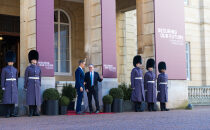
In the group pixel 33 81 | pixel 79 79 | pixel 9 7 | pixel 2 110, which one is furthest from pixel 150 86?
pixel 9 7

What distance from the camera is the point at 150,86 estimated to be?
535 inches

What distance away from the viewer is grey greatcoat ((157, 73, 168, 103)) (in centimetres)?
1377

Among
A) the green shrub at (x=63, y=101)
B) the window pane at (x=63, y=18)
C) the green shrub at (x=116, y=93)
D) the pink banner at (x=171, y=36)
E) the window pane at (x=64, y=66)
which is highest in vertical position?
the window pane at (x=63, y=18)

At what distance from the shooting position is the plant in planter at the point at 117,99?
1277cm

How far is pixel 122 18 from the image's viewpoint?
19297 mm

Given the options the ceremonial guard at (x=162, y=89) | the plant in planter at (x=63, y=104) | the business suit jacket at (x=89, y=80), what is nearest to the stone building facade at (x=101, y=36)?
the plant in planter at (x=63, y=104)

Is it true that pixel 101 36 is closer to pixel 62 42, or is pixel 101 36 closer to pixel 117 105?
pixel 117 105

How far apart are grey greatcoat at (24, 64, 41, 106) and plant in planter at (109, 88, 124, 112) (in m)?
2.65

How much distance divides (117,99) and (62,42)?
6.76 metres

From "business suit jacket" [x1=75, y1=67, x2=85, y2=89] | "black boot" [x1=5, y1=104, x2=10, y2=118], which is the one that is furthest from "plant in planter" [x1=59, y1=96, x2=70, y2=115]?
"black boot" [x1=5, y1=104, x2=10, y2=118]

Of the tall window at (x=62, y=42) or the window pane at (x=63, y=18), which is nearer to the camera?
the tall window at (x=62, y=42)

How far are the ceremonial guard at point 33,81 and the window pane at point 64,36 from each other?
7383mm

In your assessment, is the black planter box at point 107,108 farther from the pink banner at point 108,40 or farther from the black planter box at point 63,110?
the black planter box at point 63,110

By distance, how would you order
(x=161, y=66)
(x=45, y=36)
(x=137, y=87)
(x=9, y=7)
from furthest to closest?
(x=9, y=7), (x=161, y=66), (x=137, y=87), (x=45, y=36)
